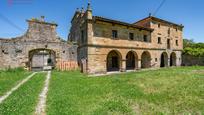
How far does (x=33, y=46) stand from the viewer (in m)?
18.5

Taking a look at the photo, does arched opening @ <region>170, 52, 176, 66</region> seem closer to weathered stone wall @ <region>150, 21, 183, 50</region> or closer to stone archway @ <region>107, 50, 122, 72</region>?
weathered stone wall @ <region>150, 21, 183, 50</region>

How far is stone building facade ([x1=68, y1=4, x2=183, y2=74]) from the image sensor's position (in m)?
18.9

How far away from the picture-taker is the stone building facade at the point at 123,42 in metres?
18.9

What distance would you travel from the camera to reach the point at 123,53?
21.9 m

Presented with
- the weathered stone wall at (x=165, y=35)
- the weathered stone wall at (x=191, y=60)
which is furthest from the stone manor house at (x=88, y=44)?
the weathered stone wall at (x=191, y=60)

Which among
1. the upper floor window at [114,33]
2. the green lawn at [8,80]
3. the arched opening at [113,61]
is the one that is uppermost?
the upper floor window at [114,33]

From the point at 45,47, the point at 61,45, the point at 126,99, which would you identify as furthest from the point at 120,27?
the point at 126,99

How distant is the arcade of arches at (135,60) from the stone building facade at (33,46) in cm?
638

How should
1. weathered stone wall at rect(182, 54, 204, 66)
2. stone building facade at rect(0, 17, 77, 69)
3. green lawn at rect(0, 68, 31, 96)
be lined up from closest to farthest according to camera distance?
1. green lawn at rect(0, 68, 31, 96)
2. stone building facade at rect(0, 17, 77, 69)
3. weathered stone wall at rect(182, 54, 204, 66)

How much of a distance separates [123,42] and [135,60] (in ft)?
13.5

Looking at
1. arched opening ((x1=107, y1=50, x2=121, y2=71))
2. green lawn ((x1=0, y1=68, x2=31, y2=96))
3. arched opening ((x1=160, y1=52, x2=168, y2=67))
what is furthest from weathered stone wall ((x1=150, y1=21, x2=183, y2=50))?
green lawn ((x1=0, y1=68, x2=31, y2=96))

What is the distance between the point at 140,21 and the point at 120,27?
29.6 feet

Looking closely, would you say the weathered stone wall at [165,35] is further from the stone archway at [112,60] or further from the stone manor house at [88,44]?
the stone archway at [112,60]

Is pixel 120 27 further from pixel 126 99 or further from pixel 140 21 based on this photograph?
pixel 126 99
